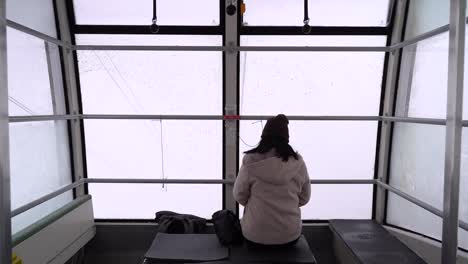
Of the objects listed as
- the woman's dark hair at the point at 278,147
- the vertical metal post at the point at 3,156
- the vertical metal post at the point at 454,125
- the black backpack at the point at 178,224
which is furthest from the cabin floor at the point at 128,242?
the vertical metal post at the point at 3,156

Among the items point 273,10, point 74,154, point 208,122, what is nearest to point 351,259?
point 208,122

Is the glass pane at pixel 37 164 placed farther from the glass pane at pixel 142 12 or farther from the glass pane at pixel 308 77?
the glass pane at pixel 308 77

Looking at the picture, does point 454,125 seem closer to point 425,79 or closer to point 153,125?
point 425,79

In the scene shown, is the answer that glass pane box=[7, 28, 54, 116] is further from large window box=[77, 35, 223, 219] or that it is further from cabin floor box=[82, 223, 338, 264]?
cabin floor box=[82, 223, 338, 264]

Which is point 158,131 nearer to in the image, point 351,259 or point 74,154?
point 74,154

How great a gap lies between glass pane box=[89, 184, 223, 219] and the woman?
3.16ft

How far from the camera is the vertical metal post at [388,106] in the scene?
2.82 metres

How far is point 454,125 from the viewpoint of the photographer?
5.65 ft

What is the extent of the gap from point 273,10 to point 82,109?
1.85 meters

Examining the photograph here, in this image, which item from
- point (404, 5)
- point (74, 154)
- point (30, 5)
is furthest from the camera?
point (74, 154)

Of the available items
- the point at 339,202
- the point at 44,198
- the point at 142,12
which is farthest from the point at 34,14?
the point at 339,202

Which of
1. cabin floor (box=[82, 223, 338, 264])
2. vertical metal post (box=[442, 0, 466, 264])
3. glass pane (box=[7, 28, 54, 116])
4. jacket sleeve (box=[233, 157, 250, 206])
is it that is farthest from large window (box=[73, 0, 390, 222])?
vertical metal post (box=[442, 0, 466, 264])

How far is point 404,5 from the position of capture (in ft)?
9.14

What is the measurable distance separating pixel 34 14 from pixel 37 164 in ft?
3.64
